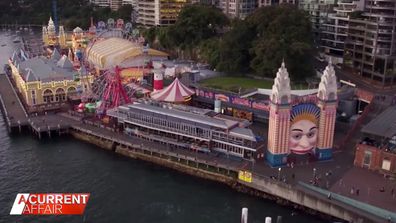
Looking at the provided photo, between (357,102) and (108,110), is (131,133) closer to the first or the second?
(108,110)

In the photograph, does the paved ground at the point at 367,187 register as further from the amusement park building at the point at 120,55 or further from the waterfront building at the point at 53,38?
the waterfront building at the point at 53,38

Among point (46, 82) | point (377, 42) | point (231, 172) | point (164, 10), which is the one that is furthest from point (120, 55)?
point (377, 42)

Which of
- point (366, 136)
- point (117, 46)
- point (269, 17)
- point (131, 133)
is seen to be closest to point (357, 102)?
point (366, 136)

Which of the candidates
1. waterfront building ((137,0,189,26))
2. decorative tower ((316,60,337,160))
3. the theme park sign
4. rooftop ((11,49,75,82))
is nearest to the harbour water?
decorative tower ((316,60,337,160))

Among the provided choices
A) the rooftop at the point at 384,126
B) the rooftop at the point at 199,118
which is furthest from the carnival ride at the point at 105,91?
the rooftop at the point at 384,126

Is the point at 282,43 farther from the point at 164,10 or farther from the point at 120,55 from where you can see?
the point at 164,10

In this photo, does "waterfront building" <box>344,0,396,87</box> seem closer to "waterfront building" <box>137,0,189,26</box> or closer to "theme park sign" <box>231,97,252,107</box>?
"theme park sign" <box>231,97,252,107</box>
